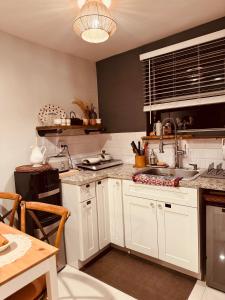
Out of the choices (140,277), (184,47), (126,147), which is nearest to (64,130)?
(126,147)

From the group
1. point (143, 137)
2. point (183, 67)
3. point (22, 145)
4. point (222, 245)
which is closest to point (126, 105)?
point (143, 137)

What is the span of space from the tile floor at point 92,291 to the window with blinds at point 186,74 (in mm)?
1762

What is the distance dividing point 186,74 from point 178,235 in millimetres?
1655

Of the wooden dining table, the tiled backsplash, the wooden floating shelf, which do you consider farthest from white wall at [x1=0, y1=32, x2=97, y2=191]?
the wooden dining table

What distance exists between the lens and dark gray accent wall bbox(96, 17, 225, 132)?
2.77m

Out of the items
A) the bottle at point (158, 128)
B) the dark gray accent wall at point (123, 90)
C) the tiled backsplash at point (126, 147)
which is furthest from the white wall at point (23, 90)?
the bottle at point (158, 128)

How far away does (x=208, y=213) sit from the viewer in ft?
5.72

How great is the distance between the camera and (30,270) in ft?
3.25

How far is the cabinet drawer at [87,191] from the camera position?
2.08 metres

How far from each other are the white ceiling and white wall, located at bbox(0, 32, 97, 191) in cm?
14

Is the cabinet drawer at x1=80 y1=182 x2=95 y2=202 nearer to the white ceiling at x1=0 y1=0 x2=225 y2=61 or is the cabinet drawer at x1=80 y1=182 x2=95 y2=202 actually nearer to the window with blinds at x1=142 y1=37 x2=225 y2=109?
the window with blinds at x1=142 y1=37 x2=225 y2=109

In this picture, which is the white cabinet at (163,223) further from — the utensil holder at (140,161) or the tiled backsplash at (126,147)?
the tiled backsplash at (126,147)

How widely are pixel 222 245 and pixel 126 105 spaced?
1.92 metres

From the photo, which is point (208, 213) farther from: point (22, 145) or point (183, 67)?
point (22, 145)
